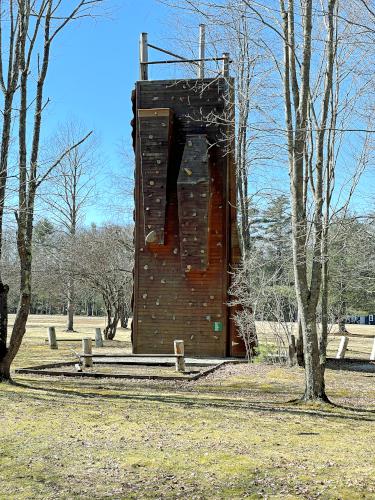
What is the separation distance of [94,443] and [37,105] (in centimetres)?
627

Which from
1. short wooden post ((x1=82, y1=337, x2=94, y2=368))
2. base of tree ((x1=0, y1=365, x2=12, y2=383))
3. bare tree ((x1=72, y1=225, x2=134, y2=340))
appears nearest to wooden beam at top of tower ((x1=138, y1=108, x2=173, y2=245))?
short wooden post ((x1=82, y1=337, x2=94, y2=368))

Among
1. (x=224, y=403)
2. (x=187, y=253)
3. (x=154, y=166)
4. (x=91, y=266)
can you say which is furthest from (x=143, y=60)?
(x=224, y=403)

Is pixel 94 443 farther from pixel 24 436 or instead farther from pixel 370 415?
pixel 370 415

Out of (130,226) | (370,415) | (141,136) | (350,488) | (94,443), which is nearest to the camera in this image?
(350,488)

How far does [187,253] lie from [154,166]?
2.77 m

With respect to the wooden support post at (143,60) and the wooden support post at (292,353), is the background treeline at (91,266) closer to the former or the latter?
the wooden support post at (143,60)

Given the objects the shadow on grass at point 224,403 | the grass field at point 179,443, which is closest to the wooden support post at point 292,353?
the grass field at point 179,443

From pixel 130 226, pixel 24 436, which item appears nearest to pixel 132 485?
pixel 24 436

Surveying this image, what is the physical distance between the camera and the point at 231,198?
1752 cm

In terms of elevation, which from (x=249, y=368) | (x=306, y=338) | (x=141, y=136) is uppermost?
(x=141, y=136)

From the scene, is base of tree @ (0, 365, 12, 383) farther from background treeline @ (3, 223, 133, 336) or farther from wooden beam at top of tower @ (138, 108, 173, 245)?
background treeline @ (3, 223, 133, 336)

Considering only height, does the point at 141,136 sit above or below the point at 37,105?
above

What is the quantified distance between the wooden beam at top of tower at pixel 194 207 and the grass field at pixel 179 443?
7.12 m

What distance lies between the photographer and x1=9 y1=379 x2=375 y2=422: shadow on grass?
25.0 ft
